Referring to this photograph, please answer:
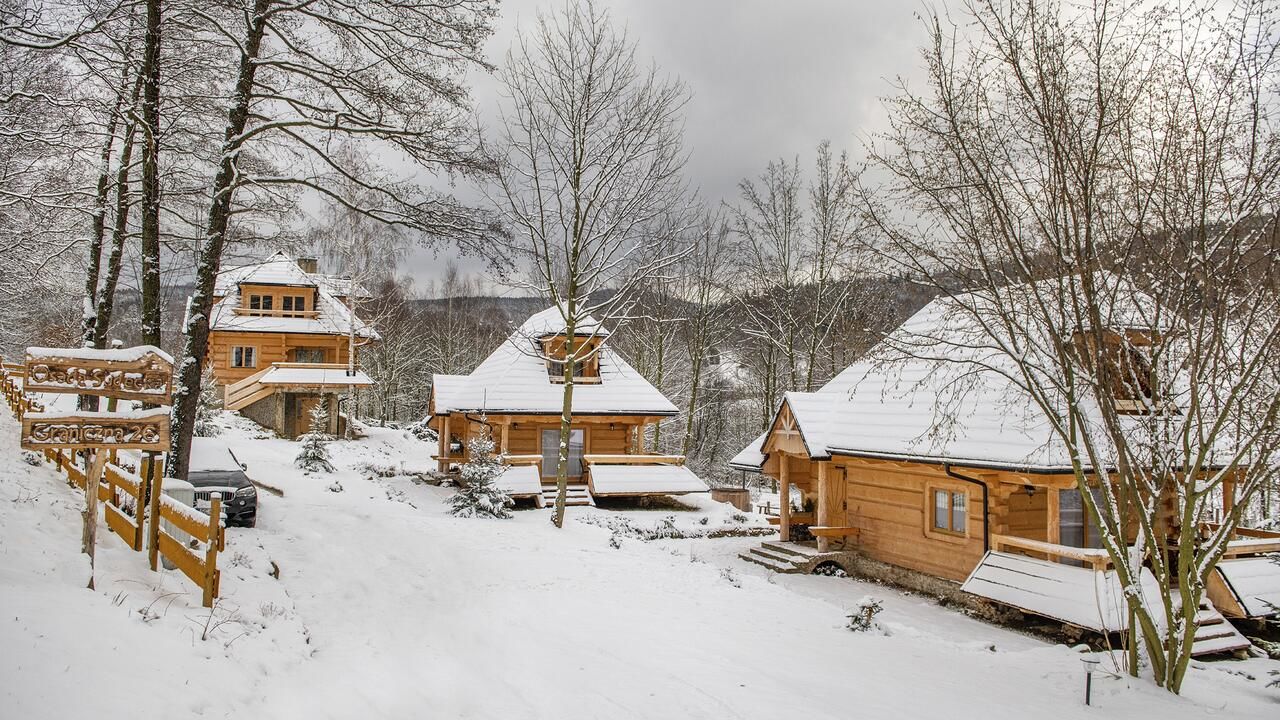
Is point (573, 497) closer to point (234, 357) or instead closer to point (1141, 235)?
point (1141, 235)

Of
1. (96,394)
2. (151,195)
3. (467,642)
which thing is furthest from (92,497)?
(151,195)

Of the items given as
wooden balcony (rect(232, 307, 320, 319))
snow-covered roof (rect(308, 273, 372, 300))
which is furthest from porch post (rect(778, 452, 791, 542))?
wooden balcony (rect(232, 307, 320, 319))

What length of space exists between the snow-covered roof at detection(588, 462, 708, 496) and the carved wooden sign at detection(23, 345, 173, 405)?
14351mm

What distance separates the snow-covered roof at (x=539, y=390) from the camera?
21.6 meters

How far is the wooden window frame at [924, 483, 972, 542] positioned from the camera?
13.4 metres

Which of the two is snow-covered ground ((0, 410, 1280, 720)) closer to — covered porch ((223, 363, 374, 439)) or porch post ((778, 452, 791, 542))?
porch post ((778, 452, 791, 542))

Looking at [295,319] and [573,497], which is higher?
[295,319]

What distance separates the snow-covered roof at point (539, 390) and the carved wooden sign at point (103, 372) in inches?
544

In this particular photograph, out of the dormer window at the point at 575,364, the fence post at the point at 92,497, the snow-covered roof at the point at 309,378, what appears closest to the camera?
the fence post at the point at 92,497

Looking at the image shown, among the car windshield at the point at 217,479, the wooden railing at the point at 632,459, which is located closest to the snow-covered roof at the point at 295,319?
the wooden railing at the point at 632,459

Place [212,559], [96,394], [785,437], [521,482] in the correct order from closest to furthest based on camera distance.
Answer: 1. [212,559]
2. [96,394]
3. [785,437]
4. [521,482]

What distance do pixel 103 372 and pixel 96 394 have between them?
0.22 meters

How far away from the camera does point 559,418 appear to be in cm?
2202

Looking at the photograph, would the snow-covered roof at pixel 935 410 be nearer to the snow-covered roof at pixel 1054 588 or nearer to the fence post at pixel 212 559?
the snow-covered roof at pixel 1054 588
